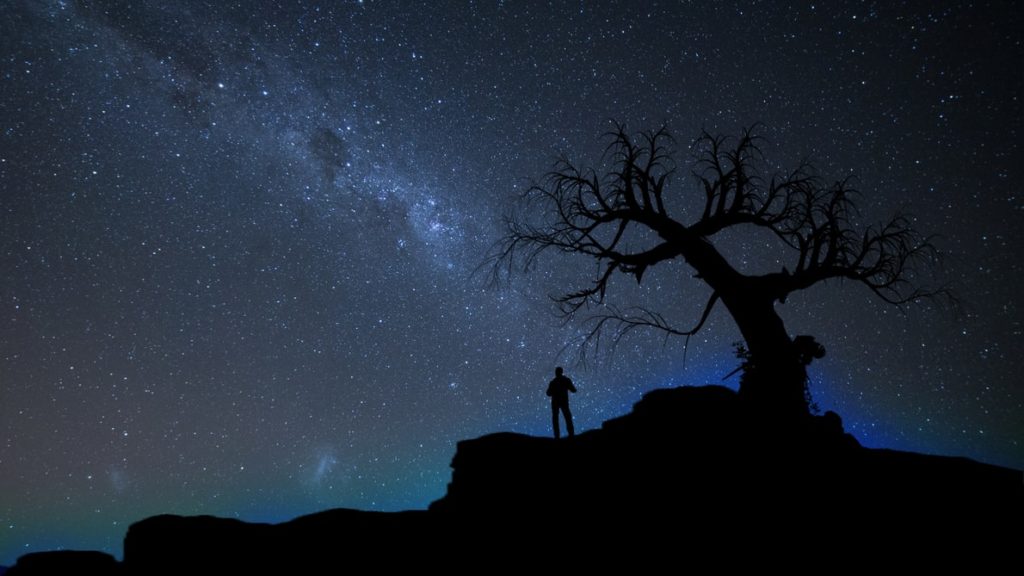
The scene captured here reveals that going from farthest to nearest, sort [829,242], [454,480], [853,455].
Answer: [829,242] < [454,480] < [853,455]

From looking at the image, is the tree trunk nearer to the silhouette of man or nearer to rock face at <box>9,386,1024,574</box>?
rock face at <box>9,386,1024,574</box>

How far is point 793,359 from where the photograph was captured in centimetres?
1089

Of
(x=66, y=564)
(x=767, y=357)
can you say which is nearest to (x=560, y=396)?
(x=767, y=357)

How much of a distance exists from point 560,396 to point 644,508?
4.78 m

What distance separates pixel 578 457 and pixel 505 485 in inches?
55.4

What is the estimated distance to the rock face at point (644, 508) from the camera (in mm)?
7238

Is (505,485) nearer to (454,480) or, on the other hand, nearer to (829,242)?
(454,480)

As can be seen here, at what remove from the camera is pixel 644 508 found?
777 centimetres

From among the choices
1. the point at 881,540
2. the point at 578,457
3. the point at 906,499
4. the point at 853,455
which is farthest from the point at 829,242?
the point at 578,457

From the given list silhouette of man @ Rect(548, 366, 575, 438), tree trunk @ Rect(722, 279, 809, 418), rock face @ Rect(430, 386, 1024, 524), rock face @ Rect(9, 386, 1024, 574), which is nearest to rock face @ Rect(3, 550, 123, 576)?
rock face @ Rect(9, 386, 1024, 574)

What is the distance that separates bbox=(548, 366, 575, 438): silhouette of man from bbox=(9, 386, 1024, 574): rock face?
2.10m

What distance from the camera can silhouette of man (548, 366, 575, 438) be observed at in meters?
12.4

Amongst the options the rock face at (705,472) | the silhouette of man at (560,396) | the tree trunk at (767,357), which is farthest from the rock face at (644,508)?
the silhouette of man at (560,396)

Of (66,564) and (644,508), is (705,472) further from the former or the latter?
(66,564)
